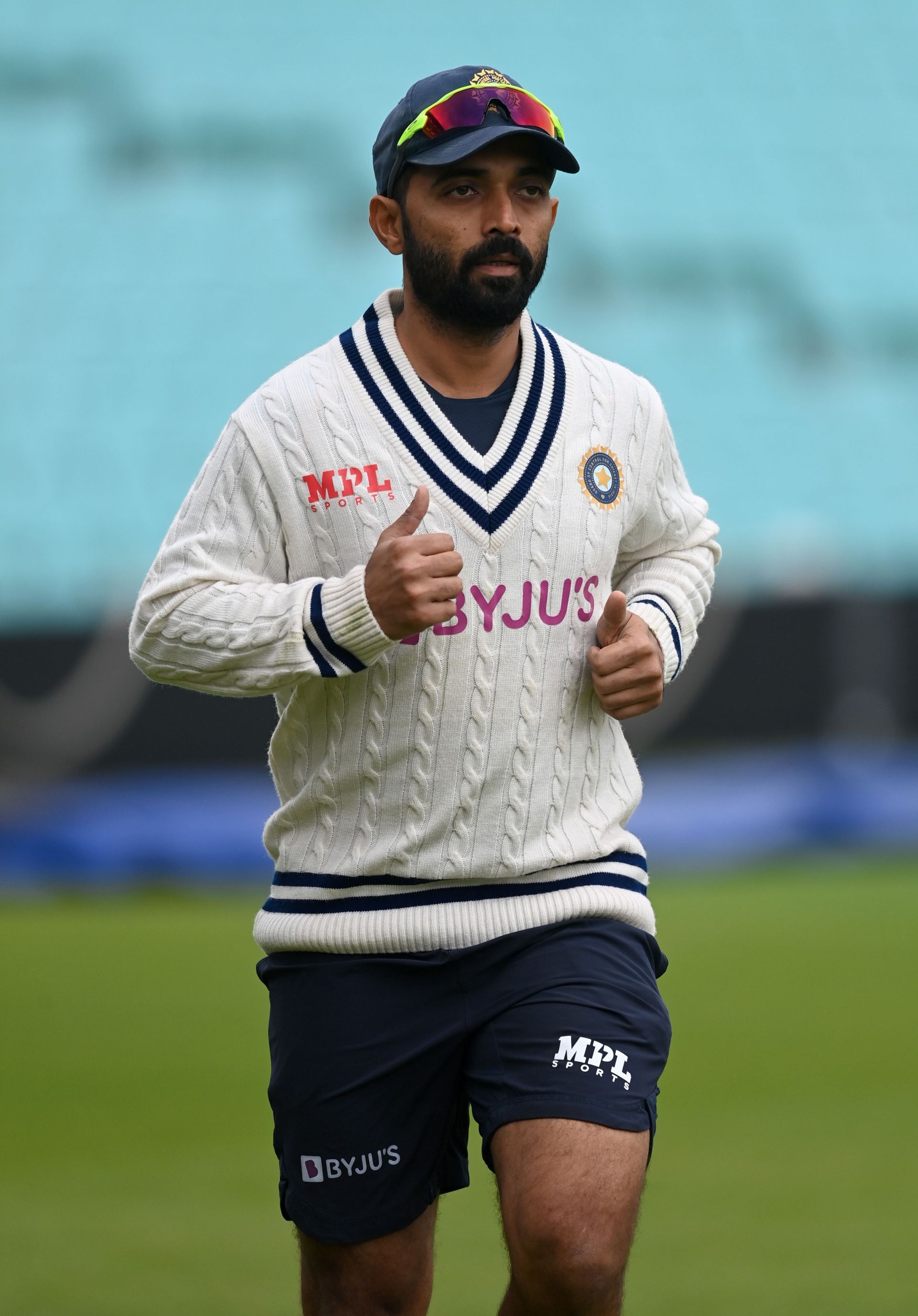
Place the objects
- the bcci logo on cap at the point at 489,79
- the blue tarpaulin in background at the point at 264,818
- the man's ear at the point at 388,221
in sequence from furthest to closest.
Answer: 1. the blue tarpaulin in background at the point at 264,818
2. the man's ear at the point at 388,221
3. the bcci logo on cap at the point at 489,79

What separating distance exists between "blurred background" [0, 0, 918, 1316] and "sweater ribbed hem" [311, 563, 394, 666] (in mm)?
2114

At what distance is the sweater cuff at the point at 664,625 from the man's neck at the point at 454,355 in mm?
447

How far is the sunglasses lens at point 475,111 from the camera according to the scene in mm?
2998

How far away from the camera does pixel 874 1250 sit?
175 inches

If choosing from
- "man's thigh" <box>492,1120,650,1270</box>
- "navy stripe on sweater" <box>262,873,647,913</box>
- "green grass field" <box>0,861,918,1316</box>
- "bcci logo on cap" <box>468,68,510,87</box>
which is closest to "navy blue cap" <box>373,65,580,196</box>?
"bcci logo on cap" <box>468,68,510,87</box>

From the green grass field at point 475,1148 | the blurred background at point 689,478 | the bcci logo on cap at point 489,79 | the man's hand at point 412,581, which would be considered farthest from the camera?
the blurred background at point 689,478

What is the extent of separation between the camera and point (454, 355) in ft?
10.3

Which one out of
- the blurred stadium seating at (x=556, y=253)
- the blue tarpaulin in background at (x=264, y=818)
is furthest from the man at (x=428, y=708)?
the blurred stadium seating at (x=556, y=253)

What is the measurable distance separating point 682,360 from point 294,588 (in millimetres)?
11990

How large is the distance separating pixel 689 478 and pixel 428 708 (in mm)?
11562

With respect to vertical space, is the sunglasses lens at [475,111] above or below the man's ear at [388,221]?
Result: above

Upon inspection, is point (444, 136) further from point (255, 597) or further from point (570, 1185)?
point (570, 1185)

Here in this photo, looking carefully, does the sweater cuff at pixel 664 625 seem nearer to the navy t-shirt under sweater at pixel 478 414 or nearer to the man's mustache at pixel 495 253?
the navy t-shirt under sweater at pixel 478 414

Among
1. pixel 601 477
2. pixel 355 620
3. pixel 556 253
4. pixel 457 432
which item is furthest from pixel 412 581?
pixel 556 253
